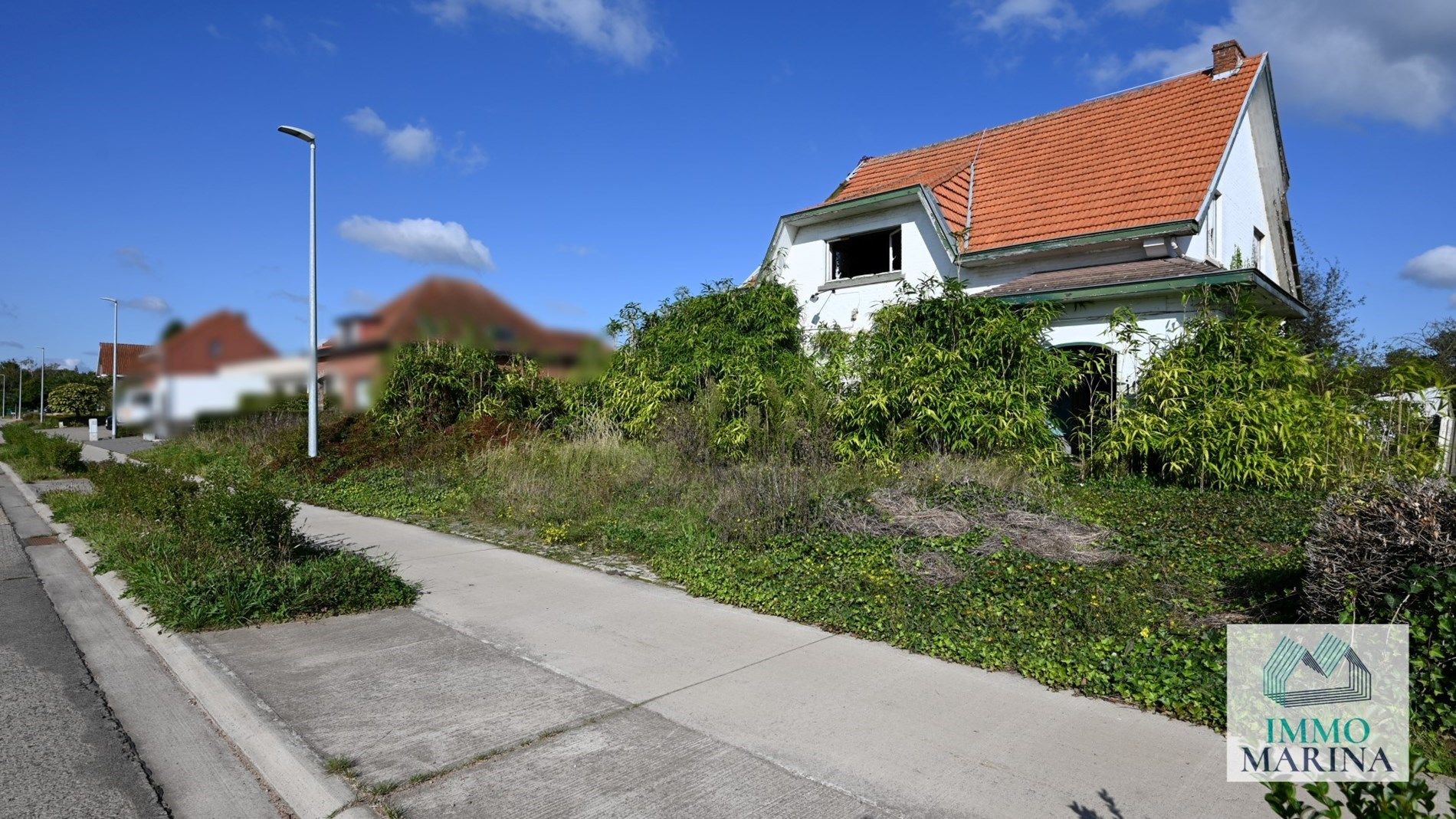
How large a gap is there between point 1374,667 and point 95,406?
175 ft

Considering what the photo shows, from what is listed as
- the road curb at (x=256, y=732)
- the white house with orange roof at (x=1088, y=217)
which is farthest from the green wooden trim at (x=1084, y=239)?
the road curb at (x=256, y=732)

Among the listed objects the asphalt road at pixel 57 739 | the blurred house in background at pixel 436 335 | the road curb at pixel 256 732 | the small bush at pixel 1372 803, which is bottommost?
the asphalt road at pixel 57 739

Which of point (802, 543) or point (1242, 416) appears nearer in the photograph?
point (802, 543)

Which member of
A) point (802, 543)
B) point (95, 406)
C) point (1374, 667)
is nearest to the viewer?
point (1374, 667)

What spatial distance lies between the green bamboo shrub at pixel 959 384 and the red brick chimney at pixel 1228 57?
23.8 ft

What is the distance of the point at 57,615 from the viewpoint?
6516 mm

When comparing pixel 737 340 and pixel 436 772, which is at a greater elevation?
pixel 737 340

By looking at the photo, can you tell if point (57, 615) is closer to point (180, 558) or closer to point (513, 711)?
point (180, 558)

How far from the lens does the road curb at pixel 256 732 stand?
3.38m

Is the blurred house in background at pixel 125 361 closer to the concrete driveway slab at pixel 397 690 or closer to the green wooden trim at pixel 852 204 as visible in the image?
the concrete driveway slab at pixel 397 690

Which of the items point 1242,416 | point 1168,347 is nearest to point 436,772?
point 1242,416

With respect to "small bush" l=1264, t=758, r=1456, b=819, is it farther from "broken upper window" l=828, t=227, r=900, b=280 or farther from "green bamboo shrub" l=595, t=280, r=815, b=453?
"broken upper window" l=828, t=227, r=900, b=280

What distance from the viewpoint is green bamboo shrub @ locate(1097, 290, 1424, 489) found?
9.26 m

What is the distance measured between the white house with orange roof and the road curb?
402 inches
